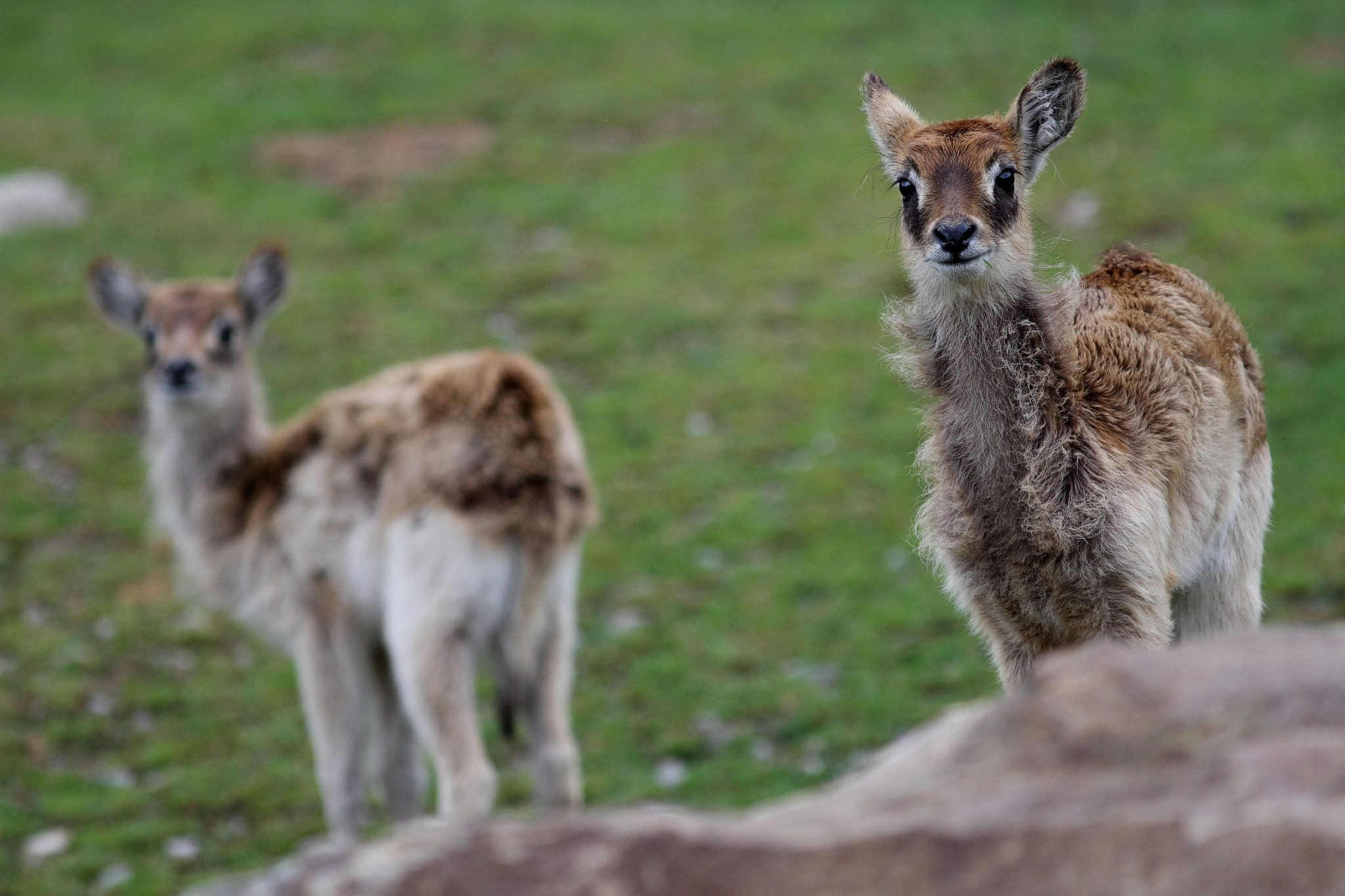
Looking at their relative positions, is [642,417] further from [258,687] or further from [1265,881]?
[1265,881]

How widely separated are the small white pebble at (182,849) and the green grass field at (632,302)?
0.18ft

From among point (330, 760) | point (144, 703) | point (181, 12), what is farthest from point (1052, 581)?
point (181, 12)

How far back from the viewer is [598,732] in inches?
302

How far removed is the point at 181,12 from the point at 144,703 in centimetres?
1520

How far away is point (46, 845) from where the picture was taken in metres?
6.98

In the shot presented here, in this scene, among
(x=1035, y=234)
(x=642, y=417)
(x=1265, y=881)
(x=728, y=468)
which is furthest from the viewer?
(x=642, y=417)

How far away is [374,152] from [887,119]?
12164mm

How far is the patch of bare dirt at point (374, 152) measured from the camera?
51.3 ft

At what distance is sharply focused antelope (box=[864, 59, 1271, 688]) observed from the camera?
13.1 feet

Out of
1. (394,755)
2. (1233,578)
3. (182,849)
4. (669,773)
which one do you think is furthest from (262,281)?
(1233,578)

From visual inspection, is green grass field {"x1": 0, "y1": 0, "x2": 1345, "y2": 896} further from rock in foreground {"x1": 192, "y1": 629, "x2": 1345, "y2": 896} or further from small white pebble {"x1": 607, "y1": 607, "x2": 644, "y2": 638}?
rock in foreground {"x1": 192, "y1": 629, "x2": 1345, "y2": 896}

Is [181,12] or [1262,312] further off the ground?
[181,12]

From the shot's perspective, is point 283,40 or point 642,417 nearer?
point 642,417

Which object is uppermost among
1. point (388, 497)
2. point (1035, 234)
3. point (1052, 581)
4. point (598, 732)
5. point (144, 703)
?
point (1035, 234)
